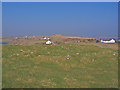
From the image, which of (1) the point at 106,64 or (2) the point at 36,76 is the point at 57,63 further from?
(1) the point at 106,64

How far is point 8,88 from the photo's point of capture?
9531mm

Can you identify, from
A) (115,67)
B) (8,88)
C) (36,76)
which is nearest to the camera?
(8,88)

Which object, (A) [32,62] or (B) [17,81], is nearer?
A: (B) [17,81]

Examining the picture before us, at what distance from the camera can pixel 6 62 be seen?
1642 centimetres

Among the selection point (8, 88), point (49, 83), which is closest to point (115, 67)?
point (49, 83)

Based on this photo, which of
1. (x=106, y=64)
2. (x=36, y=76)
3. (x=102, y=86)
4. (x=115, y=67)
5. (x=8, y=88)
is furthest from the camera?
(x=106, y=64)

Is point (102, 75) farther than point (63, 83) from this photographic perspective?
Yes

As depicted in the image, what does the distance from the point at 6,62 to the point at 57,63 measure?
609 cm

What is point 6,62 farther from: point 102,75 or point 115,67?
point 115,67

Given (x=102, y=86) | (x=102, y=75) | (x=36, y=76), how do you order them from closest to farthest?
(x=102, y=86), (x=36, y=76), (x=102, y=75)

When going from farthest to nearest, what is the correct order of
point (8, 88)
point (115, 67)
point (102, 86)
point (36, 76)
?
point (115, 67), point (36, 76), point (102, 86), point (8, 88)

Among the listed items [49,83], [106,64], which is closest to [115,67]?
[106,64]

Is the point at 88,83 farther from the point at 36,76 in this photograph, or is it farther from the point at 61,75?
the point at 36,76

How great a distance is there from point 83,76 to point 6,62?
946 centimetres
